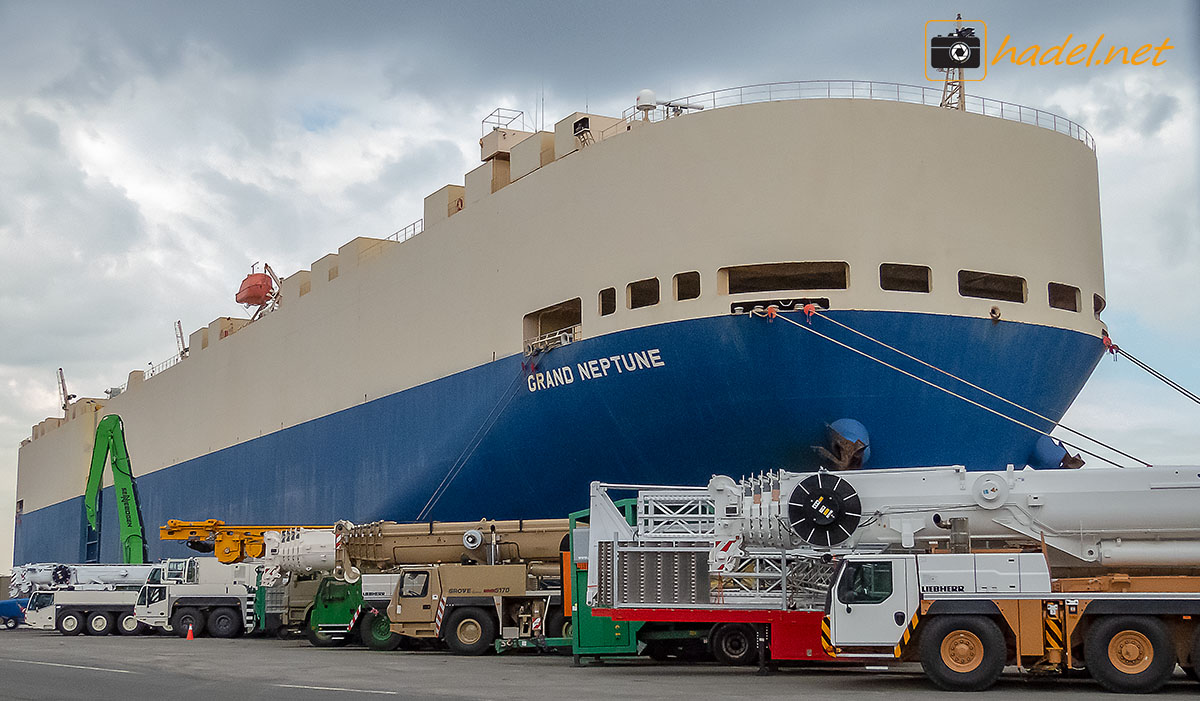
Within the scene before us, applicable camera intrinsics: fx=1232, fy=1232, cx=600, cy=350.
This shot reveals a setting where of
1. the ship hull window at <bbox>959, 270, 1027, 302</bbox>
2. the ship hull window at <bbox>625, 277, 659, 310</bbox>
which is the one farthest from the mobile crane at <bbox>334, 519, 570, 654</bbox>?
the ship hull window at <bbox>959, 270, 1027, 302</bbox>

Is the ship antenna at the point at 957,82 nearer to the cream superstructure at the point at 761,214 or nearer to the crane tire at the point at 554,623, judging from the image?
the cream superstructure at the point at 761,214

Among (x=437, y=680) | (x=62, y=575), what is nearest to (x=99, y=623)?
(x=62, y=575)

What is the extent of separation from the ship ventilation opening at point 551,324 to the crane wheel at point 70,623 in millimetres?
14782

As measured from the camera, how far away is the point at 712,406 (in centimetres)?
2080

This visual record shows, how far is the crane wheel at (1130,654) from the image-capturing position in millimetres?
12320

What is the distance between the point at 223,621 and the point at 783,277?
53.4ft

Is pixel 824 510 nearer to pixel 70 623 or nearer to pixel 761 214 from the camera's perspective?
pixel 761 214

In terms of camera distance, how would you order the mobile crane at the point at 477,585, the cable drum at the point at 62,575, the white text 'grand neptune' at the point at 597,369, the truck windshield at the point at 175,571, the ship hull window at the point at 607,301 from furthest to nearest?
the cable drum at the point at 62,575 < the truck windshield at the point at 175,571 < the ship hull window at the point at 607,301 < the white text 'grand neptune' at the point at 597,369 < the mobile crane at the point at 477,585

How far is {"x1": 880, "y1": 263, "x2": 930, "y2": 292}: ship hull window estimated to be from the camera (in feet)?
66.9

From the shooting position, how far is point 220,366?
43219mm

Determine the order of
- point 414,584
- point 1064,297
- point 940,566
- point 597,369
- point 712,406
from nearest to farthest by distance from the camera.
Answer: point 940,566 < point 414,584 < point 712,406 < point 1064,297 < point 597,369

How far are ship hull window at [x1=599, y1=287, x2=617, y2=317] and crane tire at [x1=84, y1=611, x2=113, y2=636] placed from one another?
53.9ft

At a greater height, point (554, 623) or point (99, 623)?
point (554, 623)

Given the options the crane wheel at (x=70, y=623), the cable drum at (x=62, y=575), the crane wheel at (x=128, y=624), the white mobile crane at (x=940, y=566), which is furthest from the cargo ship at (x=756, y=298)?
the cable drum at (x=62, y=575)
